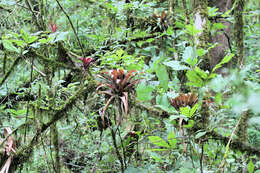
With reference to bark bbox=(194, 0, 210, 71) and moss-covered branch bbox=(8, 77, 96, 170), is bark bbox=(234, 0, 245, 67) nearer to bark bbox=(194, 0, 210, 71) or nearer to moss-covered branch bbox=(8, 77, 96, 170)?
bark bbox=(194, 0, 210, 71)

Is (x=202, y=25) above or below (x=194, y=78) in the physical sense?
above

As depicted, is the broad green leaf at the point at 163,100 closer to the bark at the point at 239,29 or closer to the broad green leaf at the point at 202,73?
the broad green leaf at the point at 202,73

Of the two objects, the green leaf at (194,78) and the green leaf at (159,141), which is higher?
the green leaf at (194,78)

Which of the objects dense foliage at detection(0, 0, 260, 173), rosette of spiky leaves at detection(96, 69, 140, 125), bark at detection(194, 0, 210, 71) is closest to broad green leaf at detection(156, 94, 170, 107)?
dense foliage at detection(0, 0, 260, 173)

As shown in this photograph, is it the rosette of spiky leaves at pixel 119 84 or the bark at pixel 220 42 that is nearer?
the rosette of spiky leaves at pixel 119 84

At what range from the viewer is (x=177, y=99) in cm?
134

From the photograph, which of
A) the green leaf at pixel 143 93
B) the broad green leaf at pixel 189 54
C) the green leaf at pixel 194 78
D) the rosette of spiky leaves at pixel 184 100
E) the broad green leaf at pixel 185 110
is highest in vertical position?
the broad green leaf at pixel 189 54

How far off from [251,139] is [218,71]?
5.71 ft

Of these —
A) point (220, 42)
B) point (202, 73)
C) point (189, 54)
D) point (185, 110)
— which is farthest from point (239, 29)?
point (220, 42)

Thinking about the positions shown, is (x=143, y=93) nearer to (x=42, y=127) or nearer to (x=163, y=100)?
(x=163, y=100)

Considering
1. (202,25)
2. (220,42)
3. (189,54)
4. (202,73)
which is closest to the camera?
(202,73)

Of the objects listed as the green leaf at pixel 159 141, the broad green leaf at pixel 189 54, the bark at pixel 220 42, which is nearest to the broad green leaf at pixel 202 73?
the broad green leaf at pixel 189 54

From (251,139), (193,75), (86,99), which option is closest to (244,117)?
(193,75)

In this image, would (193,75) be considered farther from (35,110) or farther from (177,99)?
(35,110)
